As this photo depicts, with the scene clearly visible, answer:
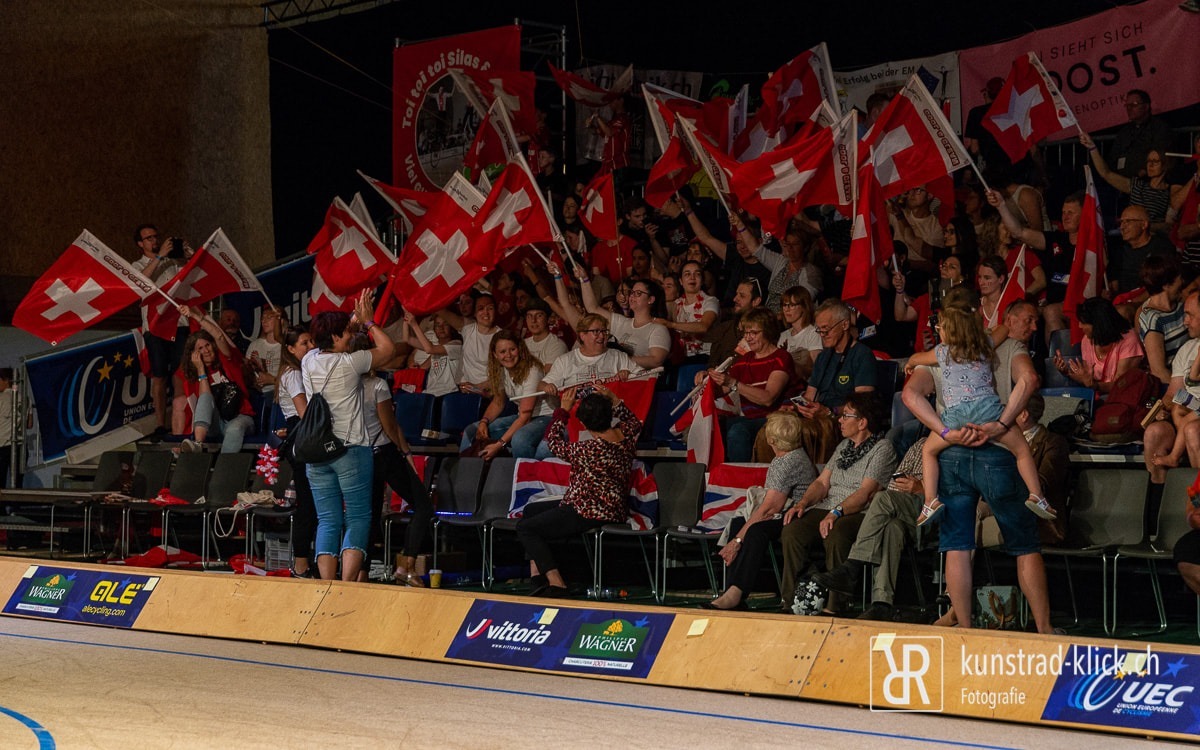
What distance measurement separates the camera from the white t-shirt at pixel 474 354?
500 inches

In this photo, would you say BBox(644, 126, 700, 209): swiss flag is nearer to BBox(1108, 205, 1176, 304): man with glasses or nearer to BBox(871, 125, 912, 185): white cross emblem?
BBox(871, 125, 912, 185): white cross emblem

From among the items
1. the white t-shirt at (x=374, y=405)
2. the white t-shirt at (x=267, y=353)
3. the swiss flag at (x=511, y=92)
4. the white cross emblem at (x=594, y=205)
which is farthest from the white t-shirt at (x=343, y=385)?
the swiss flag at (x=511, y=92)

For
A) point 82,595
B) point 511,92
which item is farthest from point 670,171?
point 82,595

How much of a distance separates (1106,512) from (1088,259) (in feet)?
8.89

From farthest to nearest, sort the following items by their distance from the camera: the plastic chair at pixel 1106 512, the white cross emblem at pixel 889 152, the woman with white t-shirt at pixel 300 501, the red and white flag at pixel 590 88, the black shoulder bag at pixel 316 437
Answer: the red and white flag at pixel 590 88
the white cross emblem at pixel 889 152
the woman with white t-shirt at pixel 300 501
the black shoulder bag at pixel 316 437
the plastic chair at pixel 1106 512

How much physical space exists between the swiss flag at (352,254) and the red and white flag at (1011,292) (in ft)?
18.8

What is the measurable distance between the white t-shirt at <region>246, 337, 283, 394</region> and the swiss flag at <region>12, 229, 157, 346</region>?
5.71ft

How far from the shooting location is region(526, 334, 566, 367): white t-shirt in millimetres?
12227

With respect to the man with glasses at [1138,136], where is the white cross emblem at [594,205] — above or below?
below

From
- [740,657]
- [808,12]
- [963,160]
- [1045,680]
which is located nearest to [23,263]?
[808,12]

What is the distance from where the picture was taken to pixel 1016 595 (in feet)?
25.1

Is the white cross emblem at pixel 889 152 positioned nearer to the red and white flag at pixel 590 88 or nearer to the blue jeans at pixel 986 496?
the blue jeans at pixel 986 496

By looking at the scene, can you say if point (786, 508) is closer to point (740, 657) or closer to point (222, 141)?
point (740, 657)

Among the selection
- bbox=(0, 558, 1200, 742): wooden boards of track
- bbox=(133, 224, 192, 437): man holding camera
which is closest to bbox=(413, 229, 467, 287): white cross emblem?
bbox=(133, 224, 192, 437): man holding camera
